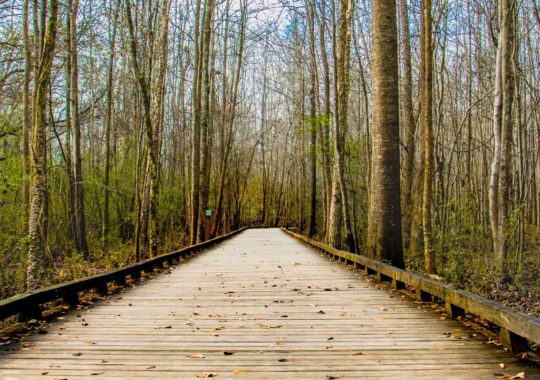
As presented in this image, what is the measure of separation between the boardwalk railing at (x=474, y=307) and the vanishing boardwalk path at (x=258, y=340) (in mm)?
174

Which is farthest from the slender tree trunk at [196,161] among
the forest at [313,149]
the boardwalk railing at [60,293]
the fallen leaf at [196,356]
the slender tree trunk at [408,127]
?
the fallen leaf at [196,356]

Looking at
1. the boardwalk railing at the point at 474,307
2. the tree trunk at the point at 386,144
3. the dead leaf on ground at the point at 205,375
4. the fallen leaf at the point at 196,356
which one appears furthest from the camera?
the tree trunk at the point at 386,144

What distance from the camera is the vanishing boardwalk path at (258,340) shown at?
331 centimetres

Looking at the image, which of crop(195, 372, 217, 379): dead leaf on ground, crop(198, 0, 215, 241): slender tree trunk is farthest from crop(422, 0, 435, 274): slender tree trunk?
crop(198, 0, 215, 241): slender tree trunk

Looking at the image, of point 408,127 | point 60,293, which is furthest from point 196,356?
point 408,127

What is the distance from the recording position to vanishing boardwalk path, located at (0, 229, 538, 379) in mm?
3314

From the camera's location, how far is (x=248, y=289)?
701 cm

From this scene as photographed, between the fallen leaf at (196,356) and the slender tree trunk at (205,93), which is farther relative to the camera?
the slender tree trunk at (205,93)

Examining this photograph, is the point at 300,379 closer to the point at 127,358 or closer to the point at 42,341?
the point at 127,358

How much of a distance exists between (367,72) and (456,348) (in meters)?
23.3

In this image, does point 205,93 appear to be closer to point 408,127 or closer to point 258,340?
point 408,127

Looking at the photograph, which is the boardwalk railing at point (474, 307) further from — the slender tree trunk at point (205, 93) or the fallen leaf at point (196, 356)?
the slender tree trunk at point (205, 93)

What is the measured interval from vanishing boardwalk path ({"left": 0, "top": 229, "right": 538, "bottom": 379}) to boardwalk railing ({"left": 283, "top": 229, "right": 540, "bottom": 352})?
17 cm

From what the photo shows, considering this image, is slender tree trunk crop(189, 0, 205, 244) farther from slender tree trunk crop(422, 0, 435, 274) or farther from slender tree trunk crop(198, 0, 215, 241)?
slender tree trunk crop(422, 0, 435, 274)
